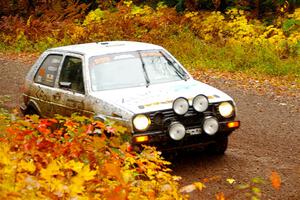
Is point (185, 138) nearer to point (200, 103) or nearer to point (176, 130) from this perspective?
point (176, 130)

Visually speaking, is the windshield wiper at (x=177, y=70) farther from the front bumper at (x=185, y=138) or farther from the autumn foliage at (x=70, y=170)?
the autumn foliage at (x=70, y=170)

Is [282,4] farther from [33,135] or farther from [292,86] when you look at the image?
[33,135]

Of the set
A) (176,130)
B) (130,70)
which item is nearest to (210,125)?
(176,130)

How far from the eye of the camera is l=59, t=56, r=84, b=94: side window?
331 inches

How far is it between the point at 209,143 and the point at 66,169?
3858 mm

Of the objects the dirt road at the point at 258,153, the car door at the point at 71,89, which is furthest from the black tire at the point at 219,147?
the car door at the point at 71,89

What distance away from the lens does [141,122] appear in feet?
23.3

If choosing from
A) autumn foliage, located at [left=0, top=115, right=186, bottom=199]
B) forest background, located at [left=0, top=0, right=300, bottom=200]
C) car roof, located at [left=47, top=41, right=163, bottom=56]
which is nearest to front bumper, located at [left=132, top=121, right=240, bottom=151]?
forest background, located at [left=0, top=0, right=300, bottom=200]

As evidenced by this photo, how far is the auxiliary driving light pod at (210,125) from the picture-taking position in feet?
24.3

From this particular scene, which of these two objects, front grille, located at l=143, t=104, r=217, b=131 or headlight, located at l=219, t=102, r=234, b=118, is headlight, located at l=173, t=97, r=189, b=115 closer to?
front grille, located at l=143, t=104, r=217, b=131

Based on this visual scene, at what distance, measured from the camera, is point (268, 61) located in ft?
53.0

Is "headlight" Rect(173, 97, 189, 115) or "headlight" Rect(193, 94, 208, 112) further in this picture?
"headlight" Rect(193, 94, 208, 112)

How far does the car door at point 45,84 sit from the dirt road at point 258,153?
2.29 m

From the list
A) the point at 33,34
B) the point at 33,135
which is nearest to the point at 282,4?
the point at 33,34
